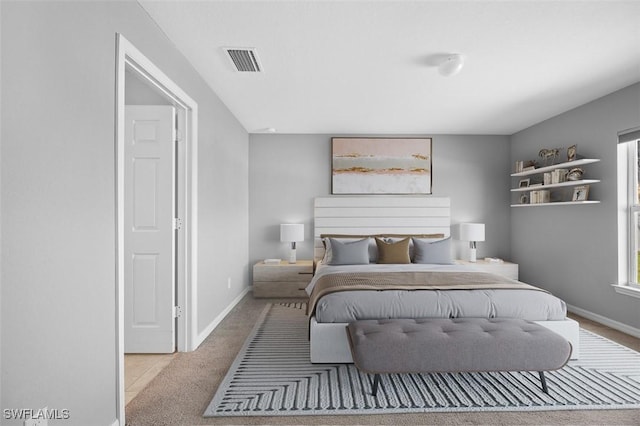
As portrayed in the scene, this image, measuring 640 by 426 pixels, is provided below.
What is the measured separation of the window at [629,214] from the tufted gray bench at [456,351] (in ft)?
6.95

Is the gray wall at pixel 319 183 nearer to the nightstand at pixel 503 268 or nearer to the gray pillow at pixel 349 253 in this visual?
the nightstand at pixel 503 268

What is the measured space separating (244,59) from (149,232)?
1.66m

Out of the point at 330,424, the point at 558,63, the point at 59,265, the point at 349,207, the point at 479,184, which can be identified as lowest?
the point at 330,424

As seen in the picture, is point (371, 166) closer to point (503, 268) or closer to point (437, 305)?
point (503, 268)

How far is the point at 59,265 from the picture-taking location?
151cm

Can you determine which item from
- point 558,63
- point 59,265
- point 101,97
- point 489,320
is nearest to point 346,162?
point 558,63

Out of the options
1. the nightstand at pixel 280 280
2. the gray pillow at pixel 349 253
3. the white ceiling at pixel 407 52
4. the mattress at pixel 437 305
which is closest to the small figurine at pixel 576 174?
the white ceiling at pixel 407 52

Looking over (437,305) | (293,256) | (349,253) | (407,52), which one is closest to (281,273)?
(293,256)

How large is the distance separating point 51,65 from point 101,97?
0.34 metres

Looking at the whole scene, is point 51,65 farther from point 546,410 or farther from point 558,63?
point 558,63

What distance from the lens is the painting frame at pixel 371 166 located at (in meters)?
5.53

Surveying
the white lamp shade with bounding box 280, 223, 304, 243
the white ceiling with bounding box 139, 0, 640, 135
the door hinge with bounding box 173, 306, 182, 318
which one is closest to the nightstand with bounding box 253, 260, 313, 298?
the white lamp shade with bounding box 280, 223, 304, 243

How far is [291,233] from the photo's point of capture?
514cm

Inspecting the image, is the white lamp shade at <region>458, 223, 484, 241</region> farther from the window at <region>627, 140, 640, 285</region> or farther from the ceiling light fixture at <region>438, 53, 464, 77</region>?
the ceiling light fixture at <region>438, 53, 464, 77</region>
